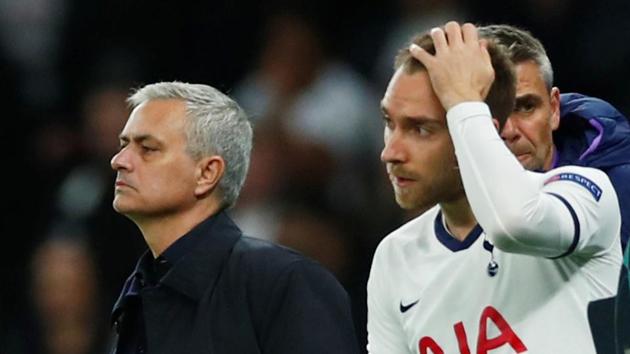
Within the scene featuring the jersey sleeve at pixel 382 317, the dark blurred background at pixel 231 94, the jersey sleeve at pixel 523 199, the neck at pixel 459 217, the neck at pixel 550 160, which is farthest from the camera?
the dark blurred background at pixel 231 94

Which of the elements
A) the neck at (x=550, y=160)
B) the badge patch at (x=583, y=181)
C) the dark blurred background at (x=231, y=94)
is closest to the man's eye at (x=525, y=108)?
the neck at (x=550, y=160)

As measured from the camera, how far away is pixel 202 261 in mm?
3229

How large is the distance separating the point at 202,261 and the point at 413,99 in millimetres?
749

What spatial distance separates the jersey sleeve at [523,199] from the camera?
249 cm

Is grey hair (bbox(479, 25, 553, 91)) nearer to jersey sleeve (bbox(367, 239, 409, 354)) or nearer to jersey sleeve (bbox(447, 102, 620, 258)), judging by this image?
jersey sleeve (bbox(367, 239, 409, 354))

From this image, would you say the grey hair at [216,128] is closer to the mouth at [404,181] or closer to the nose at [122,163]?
the nose at [122,163]

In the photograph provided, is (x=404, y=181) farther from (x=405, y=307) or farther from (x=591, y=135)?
(x=591, y=135)

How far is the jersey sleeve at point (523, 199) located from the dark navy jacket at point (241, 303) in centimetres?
66

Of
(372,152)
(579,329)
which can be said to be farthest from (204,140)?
(372,152)

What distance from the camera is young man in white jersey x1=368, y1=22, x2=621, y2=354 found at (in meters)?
2.51

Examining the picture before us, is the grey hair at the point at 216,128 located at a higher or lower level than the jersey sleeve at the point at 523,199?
lower

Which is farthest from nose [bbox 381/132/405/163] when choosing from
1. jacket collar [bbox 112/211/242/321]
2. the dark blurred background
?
the dark blurred background

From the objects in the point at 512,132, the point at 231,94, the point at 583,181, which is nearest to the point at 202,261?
the point at 512,132

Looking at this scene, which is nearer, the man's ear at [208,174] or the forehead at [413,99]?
the forehead at [413,99]
